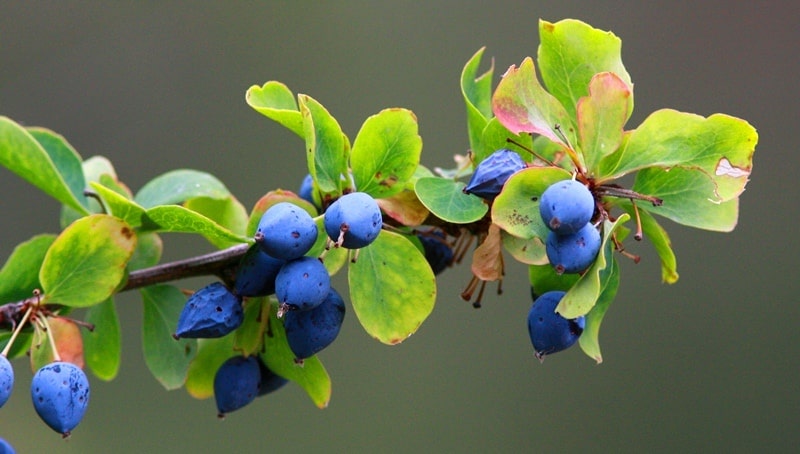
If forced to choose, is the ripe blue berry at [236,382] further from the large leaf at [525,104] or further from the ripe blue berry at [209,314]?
the large leaf at [525,104]

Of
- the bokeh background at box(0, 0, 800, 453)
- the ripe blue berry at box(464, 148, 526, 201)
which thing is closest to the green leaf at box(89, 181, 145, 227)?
the ripe blue berry at box(464, 148, 526, 201)

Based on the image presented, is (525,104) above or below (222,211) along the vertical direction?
above

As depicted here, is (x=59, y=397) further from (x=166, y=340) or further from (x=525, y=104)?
(x=525, y=104)

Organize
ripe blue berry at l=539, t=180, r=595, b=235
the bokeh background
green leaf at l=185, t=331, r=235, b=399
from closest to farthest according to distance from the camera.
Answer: ripe blue berry at l=539, t=180, r=595, b=235 < green leaf at l=185, t=331, r=235, b=399 < the bokeh background

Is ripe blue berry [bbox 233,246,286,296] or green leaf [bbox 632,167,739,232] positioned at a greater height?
green leaf [bbox 632,167,739,232]

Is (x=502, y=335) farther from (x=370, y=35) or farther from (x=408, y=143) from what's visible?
(x=408, y=143)

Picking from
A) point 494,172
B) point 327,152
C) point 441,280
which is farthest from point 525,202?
point 441,280

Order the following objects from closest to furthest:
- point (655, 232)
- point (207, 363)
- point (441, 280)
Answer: point (655, 232)
point (207, 363)
point (441, 280)

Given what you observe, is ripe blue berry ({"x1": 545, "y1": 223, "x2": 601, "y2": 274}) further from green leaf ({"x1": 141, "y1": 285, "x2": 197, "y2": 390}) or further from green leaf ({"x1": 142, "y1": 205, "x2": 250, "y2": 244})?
green leaf ({"x1": 141, "y1": 285, "x2": 197, "y2": 390})
